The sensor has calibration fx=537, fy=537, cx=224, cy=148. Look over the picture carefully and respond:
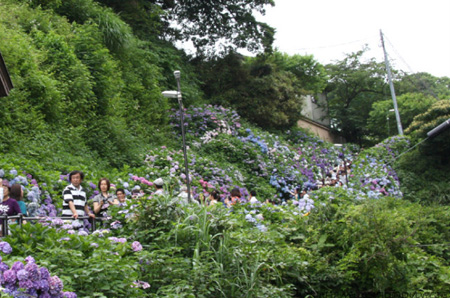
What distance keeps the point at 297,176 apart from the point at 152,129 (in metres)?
5.76

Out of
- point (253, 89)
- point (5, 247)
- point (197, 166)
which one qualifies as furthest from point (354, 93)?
point (5, 247)

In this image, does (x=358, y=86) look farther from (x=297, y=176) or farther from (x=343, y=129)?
(x=297, y=176)

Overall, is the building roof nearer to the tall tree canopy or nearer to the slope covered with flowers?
the slope covered with flowers

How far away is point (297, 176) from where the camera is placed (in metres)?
19.9

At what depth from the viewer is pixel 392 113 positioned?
39062mm

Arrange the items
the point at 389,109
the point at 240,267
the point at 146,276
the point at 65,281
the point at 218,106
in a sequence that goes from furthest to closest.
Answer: the point at 389,109
the point at 218,106
the point at 240,267
the point at 146,276
the point at 65,281

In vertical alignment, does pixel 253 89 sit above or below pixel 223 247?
above

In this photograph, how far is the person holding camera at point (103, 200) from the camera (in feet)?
24.1

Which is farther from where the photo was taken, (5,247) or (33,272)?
(5,247)

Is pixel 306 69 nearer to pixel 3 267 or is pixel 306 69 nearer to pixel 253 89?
pixel 253 89

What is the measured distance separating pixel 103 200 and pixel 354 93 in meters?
39.7

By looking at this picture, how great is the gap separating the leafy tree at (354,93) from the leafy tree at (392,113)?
1.78 metres

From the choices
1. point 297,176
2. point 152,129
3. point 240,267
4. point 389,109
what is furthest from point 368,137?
point 240,267

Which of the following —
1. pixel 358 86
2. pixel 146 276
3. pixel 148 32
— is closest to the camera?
pixel 146 276
